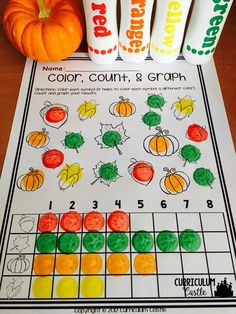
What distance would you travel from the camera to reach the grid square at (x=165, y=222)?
17.7 inches

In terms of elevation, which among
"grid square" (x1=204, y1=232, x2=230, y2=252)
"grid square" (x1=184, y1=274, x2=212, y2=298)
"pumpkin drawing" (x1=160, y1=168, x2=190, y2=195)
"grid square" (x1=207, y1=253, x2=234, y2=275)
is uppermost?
"pumpkin drawing" (x1=160, y1=168, x2=190, y2=195)

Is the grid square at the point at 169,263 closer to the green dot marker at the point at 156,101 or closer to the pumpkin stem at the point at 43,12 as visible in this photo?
the green dot marker at the point at 156,101

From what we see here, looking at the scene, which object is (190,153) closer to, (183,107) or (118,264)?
(183,107)

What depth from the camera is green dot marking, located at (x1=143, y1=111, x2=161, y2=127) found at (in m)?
0.53

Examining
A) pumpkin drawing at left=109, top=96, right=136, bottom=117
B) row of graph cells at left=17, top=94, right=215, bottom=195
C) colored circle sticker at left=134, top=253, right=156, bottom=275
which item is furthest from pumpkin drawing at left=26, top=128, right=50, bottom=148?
colored circle sticker at left=134, top=253, right=156, bottom=275

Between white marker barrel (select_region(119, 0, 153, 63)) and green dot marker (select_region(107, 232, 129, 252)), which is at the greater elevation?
white marker barrel (select_region(119, 0, 153, 63))

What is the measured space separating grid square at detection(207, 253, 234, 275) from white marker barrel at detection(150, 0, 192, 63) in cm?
33

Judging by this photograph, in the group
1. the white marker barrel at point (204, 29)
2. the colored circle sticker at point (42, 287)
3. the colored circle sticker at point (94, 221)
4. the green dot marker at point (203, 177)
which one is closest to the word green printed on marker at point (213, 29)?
the white marker barrel at point (204, 29)

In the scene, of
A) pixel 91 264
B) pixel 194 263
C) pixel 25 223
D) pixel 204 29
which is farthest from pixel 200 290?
pixel 204 29

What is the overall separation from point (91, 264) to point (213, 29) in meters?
0.40

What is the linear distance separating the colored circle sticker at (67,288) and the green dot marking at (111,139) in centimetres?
20

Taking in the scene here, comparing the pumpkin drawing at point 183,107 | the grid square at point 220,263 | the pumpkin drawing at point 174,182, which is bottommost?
the grid square at point 220,263

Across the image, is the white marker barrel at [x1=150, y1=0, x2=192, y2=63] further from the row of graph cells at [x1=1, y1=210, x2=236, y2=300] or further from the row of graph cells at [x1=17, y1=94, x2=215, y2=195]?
the row of graph cells at [x1=1, y1=210, x2=236, y2=300]

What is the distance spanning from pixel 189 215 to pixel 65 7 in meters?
0.39
